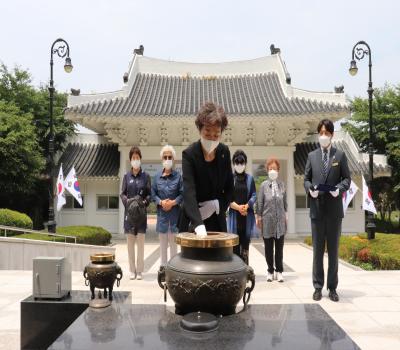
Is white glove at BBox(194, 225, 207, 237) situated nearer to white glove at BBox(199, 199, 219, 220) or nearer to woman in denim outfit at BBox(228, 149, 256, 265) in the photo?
white glove at BBox(199, 199, 219, 220)

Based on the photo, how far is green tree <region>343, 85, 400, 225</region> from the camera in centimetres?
1979

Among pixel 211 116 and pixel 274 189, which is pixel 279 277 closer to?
pixel 274 189

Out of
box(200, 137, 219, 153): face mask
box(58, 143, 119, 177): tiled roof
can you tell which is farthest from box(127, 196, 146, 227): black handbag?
box(58, 143, 119, 177): tiled roof

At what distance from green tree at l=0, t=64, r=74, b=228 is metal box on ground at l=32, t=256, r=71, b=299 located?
1287 centimetres

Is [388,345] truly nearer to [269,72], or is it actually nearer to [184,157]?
[184,157]

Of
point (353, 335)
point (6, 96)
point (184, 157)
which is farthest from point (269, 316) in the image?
point (6, 96)

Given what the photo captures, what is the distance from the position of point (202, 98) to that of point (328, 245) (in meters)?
13.6

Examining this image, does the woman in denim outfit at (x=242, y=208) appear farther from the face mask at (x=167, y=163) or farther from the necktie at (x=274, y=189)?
the face mask at (x=167, y=163)

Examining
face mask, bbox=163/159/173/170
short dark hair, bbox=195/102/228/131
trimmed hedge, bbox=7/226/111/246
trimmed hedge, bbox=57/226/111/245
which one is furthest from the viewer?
trimmed hedge, bbox=57/226/111/245

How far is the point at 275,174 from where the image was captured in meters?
6.23

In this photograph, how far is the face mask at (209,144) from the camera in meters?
3.66

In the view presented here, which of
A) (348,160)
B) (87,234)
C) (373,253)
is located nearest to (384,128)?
(348,160)

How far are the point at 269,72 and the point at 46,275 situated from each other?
17.8 metres

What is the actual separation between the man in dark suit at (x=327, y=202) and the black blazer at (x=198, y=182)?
1.58m
